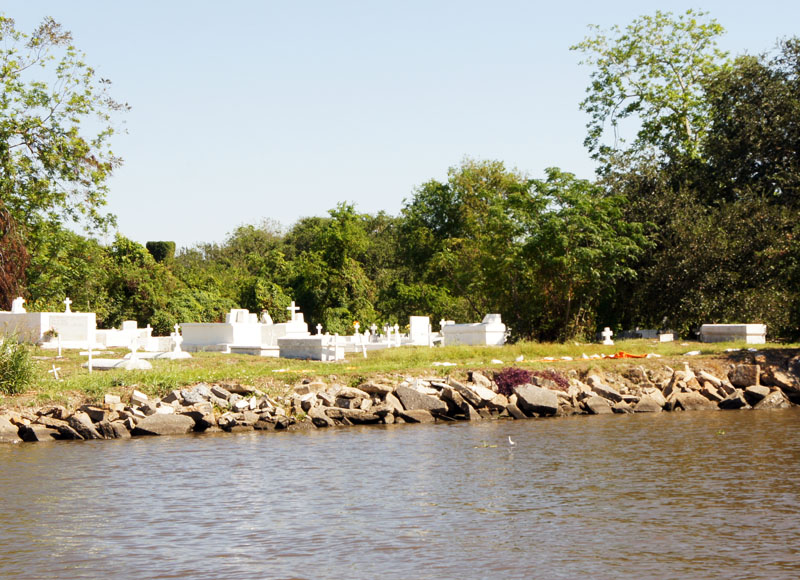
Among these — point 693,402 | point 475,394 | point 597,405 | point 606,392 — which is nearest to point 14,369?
point 475,394

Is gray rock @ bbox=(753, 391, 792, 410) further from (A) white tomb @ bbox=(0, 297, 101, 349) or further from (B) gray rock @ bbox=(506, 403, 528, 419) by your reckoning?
(A) white tomb @ bbox=(0, 297, 101, 349)

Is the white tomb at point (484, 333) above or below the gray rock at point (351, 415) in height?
above

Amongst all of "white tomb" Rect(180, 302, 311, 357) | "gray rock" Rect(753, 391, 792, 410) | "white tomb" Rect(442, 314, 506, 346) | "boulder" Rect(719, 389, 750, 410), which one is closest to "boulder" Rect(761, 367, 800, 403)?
"gray rock" Rect(753, 391, 792, 410)

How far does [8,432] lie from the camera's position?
19.8m

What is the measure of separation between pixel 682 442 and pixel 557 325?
763 inches

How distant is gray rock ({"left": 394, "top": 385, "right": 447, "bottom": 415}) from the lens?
2241 cm

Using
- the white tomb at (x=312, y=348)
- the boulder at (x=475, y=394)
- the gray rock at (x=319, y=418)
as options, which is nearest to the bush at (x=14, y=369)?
the gray rock at (x=319, y=418)

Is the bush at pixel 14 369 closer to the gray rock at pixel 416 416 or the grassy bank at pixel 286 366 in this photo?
the grassy bank at pixel 286 366

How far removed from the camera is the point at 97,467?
1625 centimetres

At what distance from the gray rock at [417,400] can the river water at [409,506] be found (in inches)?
91.6

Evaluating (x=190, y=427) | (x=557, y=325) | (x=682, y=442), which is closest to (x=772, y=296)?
(x=557, y=325)

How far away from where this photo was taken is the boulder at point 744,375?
26297mm

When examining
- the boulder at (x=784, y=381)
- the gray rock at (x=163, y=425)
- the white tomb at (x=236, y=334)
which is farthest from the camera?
the white tomb at (x=236, y=334)

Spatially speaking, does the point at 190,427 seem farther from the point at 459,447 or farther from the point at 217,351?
the point at 217,351
